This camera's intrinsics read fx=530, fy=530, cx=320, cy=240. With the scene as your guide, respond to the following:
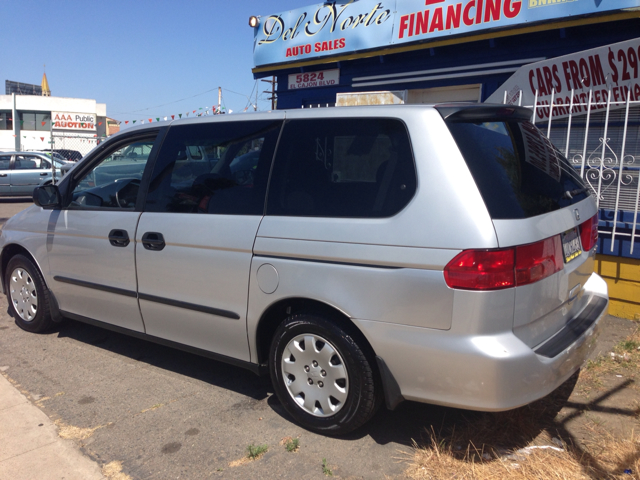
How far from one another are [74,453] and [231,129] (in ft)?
7.35

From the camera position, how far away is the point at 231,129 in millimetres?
3658

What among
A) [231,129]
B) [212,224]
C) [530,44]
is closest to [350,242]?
[212,224]

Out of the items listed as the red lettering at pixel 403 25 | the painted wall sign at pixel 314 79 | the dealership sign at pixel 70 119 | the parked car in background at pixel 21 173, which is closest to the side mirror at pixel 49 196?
the red lettering at pixel 403 25

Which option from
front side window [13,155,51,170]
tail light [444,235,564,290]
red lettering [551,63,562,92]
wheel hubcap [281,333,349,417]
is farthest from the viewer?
front side window [13,155,51,170]

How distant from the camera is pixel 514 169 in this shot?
2836 millimetres

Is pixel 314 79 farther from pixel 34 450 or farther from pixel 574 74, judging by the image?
pixel 34 450

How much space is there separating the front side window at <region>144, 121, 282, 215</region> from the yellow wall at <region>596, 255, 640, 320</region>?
3.72m

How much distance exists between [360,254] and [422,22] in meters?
7.01

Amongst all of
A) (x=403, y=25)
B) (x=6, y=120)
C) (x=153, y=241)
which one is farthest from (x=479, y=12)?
(x=6, y=120)

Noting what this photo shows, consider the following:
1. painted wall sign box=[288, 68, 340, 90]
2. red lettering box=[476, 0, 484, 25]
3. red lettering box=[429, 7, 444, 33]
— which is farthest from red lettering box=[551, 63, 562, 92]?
painted wall sign box=[288, 68, 340, 90]

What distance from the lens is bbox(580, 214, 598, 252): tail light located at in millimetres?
3231

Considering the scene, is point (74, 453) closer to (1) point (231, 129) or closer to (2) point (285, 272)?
(2) point (285, 272)

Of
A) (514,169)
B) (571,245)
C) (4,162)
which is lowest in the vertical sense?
(571,245)

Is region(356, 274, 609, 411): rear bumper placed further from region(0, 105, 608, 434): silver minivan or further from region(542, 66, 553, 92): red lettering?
region(542, 66, 553, 92): red lettering
